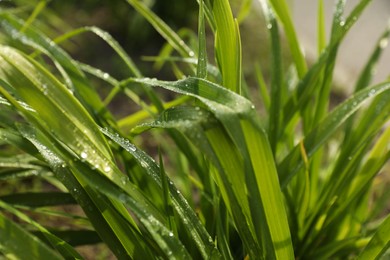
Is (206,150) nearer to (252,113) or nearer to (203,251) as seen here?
(252,113)

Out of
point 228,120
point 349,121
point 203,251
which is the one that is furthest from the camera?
point 349,121

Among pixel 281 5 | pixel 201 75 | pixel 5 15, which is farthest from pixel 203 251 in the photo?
pixel 5 15

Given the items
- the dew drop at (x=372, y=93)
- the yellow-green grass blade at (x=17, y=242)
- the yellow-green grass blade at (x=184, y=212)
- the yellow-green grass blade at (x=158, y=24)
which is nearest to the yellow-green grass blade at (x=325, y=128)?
the dew drop at (x=372, y=93)

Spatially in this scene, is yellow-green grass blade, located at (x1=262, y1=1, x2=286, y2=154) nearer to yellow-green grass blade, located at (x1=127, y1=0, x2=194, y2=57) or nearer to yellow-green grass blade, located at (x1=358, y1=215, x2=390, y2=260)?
yellow-green grass blade, located at (x1=127, y1=0, x2=194, y2=57)

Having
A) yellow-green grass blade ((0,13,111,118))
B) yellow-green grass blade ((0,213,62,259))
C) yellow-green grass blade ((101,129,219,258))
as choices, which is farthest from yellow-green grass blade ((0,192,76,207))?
yellow-green grass blade ((0,213,62,259))

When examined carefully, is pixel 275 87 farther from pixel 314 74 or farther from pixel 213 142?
pixel 213 142

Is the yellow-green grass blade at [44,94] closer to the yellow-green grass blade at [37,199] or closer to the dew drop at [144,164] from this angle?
the dew drop at [144,164]
